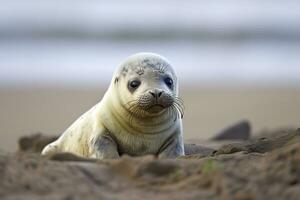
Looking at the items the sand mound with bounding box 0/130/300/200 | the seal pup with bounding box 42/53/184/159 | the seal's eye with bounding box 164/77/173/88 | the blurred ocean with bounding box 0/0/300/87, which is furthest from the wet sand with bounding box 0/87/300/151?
the sand mound with bounding box 0/130/300/200

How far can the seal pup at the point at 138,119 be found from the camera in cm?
768

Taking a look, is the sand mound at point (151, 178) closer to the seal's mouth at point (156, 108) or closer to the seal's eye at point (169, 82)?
the seal's mouth at point (156, 108)

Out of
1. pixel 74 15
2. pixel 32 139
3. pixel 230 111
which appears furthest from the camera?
pixel 74 15

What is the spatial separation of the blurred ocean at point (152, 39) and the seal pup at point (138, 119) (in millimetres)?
11286

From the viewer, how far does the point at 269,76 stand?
816 inches

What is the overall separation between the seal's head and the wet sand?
677 cm

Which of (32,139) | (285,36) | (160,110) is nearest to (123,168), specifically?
(160,110)

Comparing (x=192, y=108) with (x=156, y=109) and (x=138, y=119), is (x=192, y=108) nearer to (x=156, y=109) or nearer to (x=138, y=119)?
(x=138, y=119)

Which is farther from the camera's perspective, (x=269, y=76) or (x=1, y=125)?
(x=269, y=76)

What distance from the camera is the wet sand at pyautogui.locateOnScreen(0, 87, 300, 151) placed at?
15883 mm

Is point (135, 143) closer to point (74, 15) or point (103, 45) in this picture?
point (103, 45)

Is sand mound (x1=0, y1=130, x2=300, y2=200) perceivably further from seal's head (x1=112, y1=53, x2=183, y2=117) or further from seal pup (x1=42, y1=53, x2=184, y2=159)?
seal pup (x1=42, y1=53, x2=184, y2=159)

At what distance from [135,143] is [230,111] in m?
9.69

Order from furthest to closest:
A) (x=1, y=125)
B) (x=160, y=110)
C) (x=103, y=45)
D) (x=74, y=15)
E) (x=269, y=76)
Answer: (x=74, y=15) → (x=103, y=45) → (x=269, y=76) → (x=1, y=125) → (x=160, y=110)
